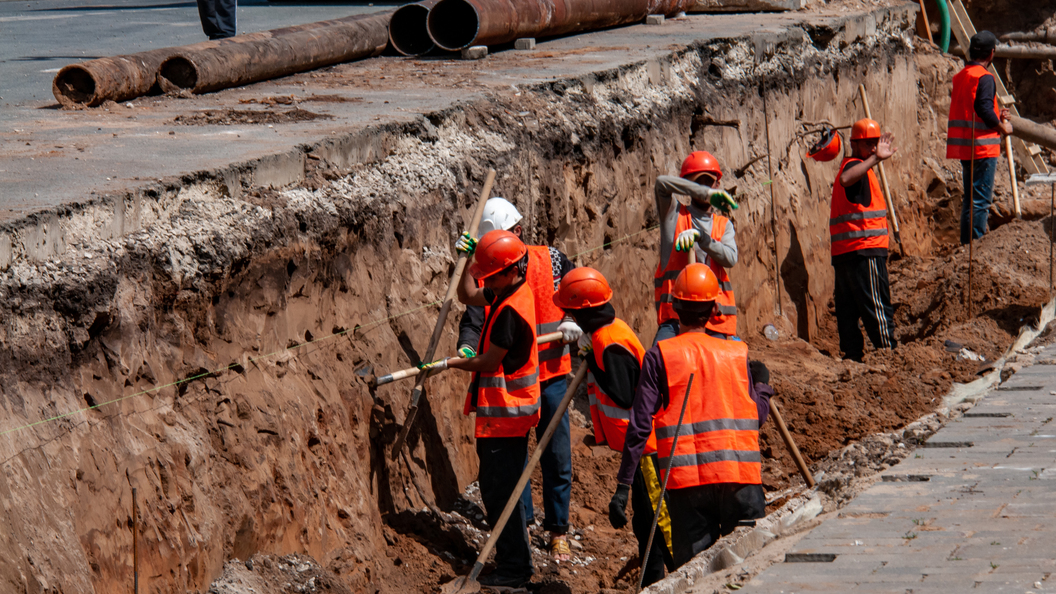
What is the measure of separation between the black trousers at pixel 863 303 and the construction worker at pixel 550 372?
152 inches

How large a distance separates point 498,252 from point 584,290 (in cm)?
50

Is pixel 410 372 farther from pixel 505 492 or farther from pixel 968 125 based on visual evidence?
pixel 968 125

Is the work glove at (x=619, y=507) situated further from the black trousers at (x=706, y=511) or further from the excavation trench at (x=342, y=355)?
the excavation trench at (x=342, y=355)

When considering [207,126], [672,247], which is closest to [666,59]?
[672,247]

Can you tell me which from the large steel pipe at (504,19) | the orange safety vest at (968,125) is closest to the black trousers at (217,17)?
the large steel pipe at (504,19)

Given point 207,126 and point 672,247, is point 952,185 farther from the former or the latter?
point 207,126

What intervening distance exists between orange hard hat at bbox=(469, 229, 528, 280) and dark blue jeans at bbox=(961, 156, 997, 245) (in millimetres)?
7343

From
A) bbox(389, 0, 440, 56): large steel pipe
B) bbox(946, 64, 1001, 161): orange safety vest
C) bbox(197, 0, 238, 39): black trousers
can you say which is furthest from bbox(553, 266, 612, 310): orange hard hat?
bbox(946, 64, 1001, 161): orange safety vest

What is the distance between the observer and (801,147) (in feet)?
38.5

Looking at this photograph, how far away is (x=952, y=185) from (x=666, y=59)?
5.98 metres

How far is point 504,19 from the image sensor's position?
32.3ft

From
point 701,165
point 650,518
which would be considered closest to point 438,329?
point 650,518

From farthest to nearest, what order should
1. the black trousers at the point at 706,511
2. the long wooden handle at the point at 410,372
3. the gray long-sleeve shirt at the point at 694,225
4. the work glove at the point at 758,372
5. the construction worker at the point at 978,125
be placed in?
the construction worker at the point at 978,125 → the gray long-sleeve shirt at the point at 694,225 → the long wooden handle at the point at 410,372 → the work glove at the point at 758,372 → the black trousers at the point at 706,511

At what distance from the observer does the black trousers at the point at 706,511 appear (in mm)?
4879
